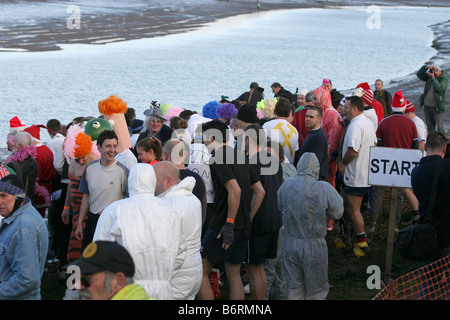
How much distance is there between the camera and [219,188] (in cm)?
615

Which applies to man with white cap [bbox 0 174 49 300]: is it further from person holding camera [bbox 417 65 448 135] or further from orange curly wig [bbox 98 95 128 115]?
person holding camera [bbox 417 65 448 135]

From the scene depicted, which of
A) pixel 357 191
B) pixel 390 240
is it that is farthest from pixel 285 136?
pixel 390 240

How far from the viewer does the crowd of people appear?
471 cm

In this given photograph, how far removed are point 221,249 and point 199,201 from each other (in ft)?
3.39

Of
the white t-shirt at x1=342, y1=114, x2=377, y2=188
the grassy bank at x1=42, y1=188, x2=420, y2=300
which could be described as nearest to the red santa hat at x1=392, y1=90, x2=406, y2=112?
the white t-shirt at x1=342, y1=114, x2=377, y2=188

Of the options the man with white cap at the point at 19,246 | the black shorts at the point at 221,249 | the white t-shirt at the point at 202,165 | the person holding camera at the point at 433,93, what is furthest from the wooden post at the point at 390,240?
the person holding camera at the point at 433,93

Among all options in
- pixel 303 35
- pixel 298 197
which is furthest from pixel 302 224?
pixel 303 35

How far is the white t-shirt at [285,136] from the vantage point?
8.42 metres

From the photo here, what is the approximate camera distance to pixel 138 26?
148 ft

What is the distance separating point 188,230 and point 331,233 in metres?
4.32

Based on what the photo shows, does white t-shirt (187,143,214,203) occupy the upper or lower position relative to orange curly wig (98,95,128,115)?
lower

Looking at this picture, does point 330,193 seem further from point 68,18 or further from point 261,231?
point 68,18

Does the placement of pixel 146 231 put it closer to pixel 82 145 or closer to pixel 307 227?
pixel 307 227

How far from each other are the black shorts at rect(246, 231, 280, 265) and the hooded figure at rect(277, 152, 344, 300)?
339mm
